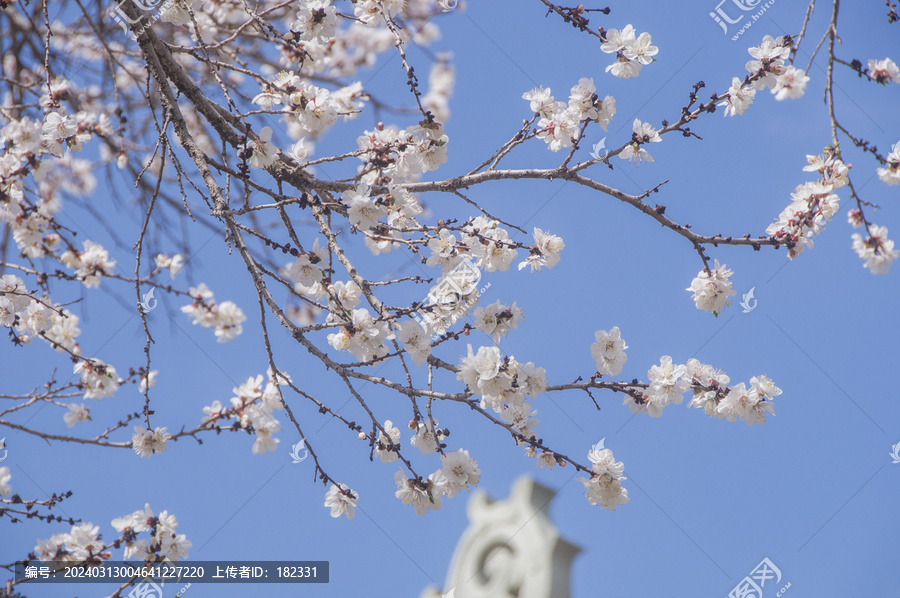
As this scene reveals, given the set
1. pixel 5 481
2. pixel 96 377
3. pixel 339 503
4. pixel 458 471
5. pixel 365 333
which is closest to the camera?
pixel 365 333

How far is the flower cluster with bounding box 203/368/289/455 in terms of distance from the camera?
308 centimetres

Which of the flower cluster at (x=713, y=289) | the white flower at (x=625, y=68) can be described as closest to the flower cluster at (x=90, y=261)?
the white flower at (x=625, y=68)

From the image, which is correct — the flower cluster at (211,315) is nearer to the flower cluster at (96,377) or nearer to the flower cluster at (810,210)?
the flower cluster at (96,377)

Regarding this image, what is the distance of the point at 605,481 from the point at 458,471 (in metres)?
0.54

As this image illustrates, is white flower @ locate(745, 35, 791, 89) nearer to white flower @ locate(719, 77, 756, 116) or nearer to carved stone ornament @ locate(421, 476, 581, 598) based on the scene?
white flower @ locate(719, 77, 756, 116)

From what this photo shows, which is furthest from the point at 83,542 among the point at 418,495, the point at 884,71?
the point at 884,71

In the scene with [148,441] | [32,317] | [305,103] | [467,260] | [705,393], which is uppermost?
[32,317]

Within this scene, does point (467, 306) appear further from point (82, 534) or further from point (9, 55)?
point (9, 55)

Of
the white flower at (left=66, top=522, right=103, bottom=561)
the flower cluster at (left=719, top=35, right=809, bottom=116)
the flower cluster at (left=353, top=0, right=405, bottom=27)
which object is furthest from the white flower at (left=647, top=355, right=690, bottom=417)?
the white flower at (left=66, top=522, right=103, bottom=561)

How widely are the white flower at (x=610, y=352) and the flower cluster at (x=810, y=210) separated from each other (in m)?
0.63

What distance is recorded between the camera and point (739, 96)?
7.13 ft

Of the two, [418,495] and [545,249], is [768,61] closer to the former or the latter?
[545,249]

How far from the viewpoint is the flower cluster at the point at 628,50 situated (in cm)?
219

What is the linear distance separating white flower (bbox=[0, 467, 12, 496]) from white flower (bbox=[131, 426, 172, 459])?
3.56 feet
